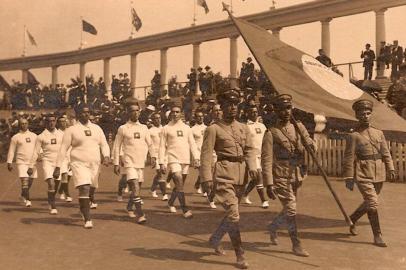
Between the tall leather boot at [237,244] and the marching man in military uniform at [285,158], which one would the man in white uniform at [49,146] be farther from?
the tall leather boot at [237,244]

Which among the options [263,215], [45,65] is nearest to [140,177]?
[263,215]

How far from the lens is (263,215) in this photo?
11031 mm

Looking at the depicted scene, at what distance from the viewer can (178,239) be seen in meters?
8.60

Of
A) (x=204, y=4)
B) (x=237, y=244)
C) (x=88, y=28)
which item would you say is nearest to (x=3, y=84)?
(x=88, y=28)

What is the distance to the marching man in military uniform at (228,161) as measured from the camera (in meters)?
6.99

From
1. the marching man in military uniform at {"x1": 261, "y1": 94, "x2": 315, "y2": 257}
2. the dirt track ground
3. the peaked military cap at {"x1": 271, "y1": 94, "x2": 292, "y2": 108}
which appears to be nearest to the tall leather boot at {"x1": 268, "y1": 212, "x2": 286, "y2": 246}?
the marching man in military uniform at {"x1": 261, "y1": 94, "x2": 315, "y2": 257}

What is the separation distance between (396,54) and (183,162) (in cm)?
1463

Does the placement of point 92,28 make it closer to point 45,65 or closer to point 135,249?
point 45,65

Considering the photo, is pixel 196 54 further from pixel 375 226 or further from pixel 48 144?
pixel 375 226

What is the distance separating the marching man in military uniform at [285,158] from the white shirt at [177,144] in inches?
161

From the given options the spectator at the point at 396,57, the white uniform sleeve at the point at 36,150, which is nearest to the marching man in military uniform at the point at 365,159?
the white uniform sleeve at the point at 36,150

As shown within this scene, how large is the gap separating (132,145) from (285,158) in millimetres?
4007

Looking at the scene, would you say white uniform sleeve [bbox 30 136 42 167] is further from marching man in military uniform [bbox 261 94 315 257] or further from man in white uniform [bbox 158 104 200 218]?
marching man in military uniform [bbox 261 94 315 257]

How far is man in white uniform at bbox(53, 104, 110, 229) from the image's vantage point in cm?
983
